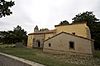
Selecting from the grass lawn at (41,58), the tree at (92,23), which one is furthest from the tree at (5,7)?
the tree at (92,23)

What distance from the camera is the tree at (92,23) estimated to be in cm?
4547

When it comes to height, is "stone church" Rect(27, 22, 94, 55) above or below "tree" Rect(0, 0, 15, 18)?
below

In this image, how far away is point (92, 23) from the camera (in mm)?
49281

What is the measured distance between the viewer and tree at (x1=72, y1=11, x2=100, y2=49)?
1790 inches

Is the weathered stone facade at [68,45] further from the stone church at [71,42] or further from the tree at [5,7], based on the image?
the tree at [5,7]

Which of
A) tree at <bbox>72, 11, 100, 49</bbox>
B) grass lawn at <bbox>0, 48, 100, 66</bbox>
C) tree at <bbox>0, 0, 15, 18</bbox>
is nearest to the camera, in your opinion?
grass lawn at <bbox>0, 48, 100, 66</bbox>

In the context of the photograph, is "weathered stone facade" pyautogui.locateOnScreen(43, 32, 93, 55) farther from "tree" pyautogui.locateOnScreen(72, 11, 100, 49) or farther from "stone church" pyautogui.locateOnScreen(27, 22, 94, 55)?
"tree" pyautogui.locateOnScreen(72, 11, 100, 49)

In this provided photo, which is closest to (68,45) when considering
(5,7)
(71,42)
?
(71,42)

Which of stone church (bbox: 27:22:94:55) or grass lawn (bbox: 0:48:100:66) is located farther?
stone church (bbox: 27:22:94:55)

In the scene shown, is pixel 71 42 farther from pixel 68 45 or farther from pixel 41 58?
pixel 41 58

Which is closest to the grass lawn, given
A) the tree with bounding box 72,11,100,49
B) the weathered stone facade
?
the weathered stone facade

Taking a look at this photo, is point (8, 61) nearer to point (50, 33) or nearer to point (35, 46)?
point (50, 33)

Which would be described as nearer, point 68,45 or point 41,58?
point 41,58

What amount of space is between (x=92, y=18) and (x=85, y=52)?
3107cm
